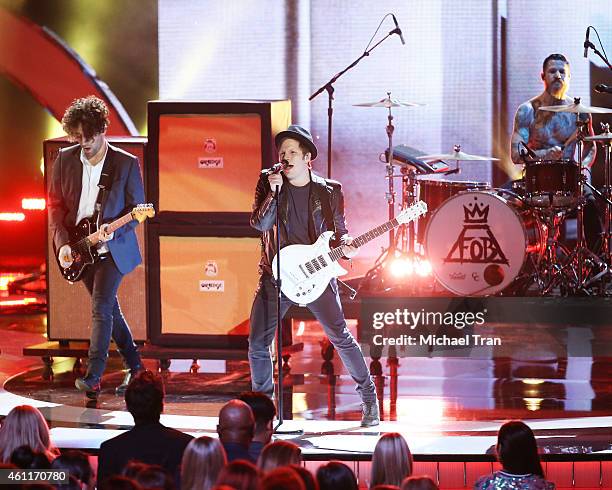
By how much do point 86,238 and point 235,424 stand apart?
10.7 feet

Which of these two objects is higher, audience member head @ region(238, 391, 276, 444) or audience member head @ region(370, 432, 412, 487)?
audience member head @ region(238, 391, 276, 444)

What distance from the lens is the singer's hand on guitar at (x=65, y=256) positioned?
7.43 metres

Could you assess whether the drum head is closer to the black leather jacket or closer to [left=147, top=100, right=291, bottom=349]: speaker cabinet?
[left=147, top=100, right=291, bottom=349]: speaker cabinet

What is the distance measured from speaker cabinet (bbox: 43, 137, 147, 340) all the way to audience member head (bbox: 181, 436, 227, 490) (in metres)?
4.52

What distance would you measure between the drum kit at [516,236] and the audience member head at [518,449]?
15.1 ft

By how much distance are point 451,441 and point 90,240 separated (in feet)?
9.16

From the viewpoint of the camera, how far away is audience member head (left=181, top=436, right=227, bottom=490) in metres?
3.98

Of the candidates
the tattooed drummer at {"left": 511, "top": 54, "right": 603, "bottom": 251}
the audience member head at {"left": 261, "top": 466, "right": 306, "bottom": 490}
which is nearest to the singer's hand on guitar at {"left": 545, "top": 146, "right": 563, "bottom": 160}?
the tattooed drummer at {"left": 511, "top": 54, "right": 603, "bottom": 251}

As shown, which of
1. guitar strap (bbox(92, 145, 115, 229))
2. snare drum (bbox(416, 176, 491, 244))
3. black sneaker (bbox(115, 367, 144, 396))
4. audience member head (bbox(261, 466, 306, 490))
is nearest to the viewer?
audience member head (bbox(261, 466, 306, 490))

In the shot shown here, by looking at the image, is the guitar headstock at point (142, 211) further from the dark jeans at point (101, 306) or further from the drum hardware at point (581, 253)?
the drum hardware at point (581, 253)

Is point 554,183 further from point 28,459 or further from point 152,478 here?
point 152,478

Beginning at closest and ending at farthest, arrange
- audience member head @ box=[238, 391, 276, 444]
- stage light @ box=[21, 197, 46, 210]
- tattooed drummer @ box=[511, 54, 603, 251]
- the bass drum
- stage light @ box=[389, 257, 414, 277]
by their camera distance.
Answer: audience member head @ box=[238, 391, 276, 444], the bass drum, stage light @ box=[389, 257, 414, 277], tattooed drummer @ box=[511, 54, 603, 251], stage light @ box=[21, 197, 46, 210]

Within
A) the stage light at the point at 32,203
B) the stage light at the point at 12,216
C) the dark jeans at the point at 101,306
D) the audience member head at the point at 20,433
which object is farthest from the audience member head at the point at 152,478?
the stage light at the point at 12,216

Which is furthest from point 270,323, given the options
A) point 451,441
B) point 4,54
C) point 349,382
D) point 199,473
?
point 4,54
